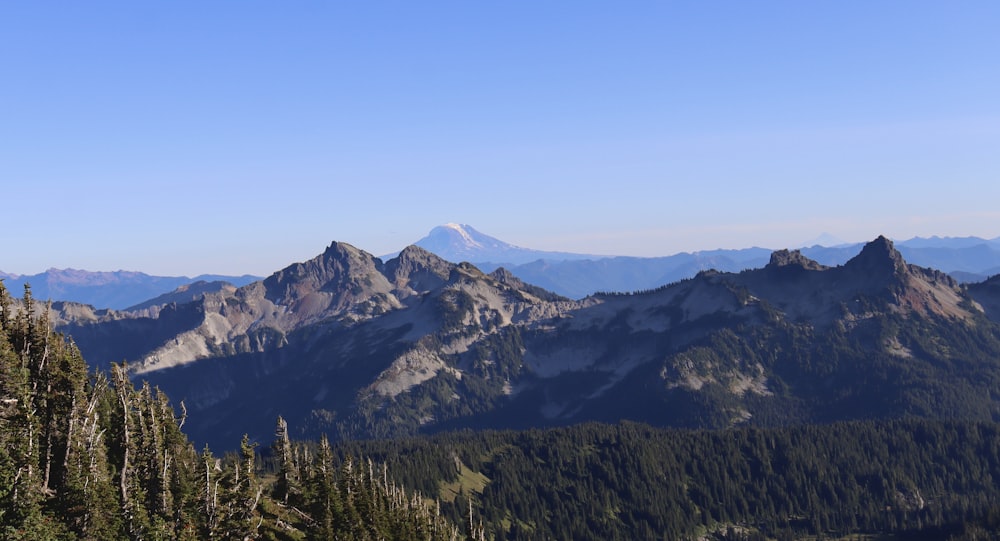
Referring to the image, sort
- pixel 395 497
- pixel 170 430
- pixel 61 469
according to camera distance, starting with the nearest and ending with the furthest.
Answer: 1. pixel 61 469
2. pixel 170 430
3. pixel 395 497

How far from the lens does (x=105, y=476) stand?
92.1 m

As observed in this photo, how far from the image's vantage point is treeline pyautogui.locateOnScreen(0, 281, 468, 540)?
80000mm

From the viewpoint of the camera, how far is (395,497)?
180375 millimetres

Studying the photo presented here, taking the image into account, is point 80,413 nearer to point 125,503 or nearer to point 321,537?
point 125,503

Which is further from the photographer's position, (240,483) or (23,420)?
(240,483)

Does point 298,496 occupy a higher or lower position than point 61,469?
lower

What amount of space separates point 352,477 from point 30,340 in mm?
64312

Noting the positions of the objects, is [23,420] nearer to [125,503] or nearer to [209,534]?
[125,503]

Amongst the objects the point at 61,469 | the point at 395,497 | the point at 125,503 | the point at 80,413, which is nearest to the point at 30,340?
the point at 80,413

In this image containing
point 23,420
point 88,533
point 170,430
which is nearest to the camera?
point 88,533

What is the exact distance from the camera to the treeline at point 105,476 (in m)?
80.0

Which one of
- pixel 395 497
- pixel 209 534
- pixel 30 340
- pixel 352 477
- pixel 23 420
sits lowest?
pixel 395 497

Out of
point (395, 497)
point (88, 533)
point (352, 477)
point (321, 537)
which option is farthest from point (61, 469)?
point (395, 497)

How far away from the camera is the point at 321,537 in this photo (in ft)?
347
